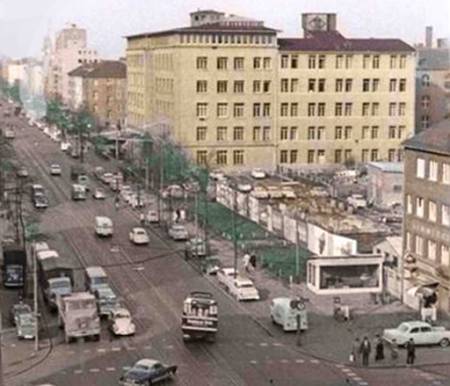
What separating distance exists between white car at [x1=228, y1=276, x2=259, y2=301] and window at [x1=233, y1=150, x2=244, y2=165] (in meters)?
7.14

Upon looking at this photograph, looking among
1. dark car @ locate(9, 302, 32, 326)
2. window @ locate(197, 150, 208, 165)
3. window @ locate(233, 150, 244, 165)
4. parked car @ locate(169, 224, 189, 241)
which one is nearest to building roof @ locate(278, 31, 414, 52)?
window @ locate(233, 150, 244, 165)

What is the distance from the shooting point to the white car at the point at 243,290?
5.96 metres

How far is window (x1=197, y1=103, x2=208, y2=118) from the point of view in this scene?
13.0 m

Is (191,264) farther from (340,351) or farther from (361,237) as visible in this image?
(340,351)

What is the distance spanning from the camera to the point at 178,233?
26.2 ft

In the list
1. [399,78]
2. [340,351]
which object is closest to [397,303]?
[340,351]

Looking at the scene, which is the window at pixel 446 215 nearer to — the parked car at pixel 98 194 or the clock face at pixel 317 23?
the parked car at pixel 98 194

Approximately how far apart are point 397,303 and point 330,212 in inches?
97.1

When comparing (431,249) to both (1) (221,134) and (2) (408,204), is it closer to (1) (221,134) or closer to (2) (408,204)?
(2) (408,204)

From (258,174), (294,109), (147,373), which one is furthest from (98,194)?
(147,373)

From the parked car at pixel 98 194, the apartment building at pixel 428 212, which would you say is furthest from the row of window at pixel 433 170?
the parked car at pixel 98 194

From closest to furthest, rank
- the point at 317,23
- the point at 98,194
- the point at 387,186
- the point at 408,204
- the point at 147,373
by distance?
the point at 147,373, the point at 408,204, the point at 387,186, the point at 98,194, the point at 317,23

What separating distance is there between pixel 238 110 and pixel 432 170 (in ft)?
24.0

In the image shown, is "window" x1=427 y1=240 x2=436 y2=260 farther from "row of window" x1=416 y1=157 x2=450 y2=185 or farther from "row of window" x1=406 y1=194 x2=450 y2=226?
"row of window" x1=416 y1=157 x2=450 y2=185
